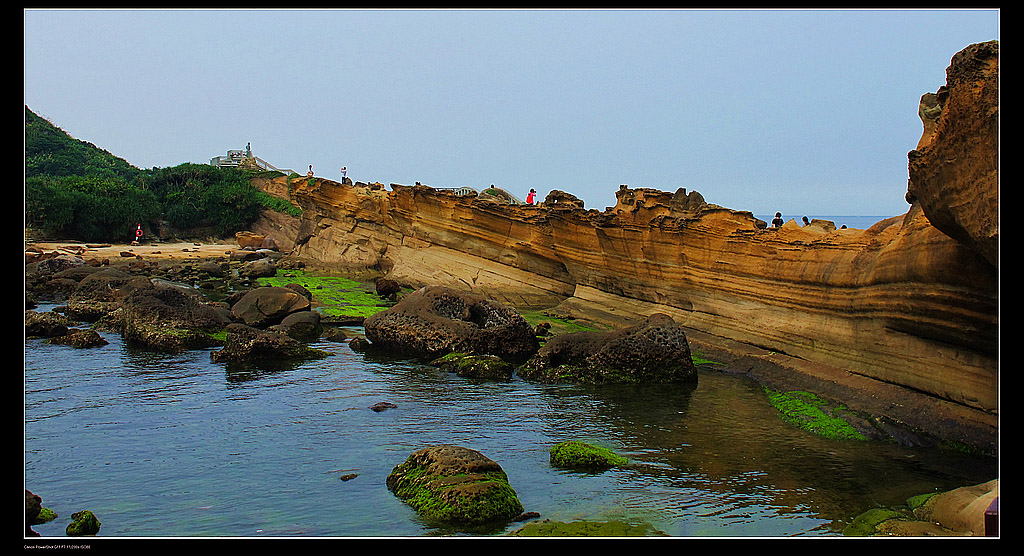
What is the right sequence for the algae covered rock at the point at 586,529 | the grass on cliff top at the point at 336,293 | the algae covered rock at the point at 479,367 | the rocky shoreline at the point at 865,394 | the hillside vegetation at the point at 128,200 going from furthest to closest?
1. the hillside vegetation at the point at 128,200
2. the grass on cliff top at the point at 336,293
3. the algae covered rock at the point at 479,367
4. the rocky shoreline at the point at 865,394
5. the algae covered rock at the point at 586,529

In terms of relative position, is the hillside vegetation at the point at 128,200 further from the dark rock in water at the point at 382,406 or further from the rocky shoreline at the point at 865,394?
the rocky shoreline at the point at 865,394

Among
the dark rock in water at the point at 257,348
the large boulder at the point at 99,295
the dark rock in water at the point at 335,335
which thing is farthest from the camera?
the large boulder at the point at 99,295

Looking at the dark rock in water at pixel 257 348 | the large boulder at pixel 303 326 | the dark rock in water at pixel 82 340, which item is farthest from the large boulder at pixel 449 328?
the dark rock in water at pixel 82 340

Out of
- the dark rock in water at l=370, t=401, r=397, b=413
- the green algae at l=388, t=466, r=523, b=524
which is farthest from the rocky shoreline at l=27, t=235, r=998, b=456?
the dark rock in water at l=370, t=401, r=397, b=413

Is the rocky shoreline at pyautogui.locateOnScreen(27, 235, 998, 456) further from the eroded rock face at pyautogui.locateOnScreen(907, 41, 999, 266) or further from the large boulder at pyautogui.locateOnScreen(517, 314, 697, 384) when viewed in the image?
Answer: the eroded rock face at pyautogui.locateOnScreen(907, 41, 999, 266)

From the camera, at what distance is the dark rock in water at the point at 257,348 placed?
1695 cm

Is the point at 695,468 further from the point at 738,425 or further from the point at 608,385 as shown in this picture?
the point at 608,385

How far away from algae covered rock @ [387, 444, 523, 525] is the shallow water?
19 centimetres

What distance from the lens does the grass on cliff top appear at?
24.3 m

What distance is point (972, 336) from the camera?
10.8 meters

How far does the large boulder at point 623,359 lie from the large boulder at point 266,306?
330 inches

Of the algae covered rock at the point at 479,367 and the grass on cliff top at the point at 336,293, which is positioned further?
the grass on cliff top at the point at 336,293

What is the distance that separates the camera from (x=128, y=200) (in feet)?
166

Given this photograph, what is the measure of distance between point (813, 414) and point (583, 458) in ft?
15.7
